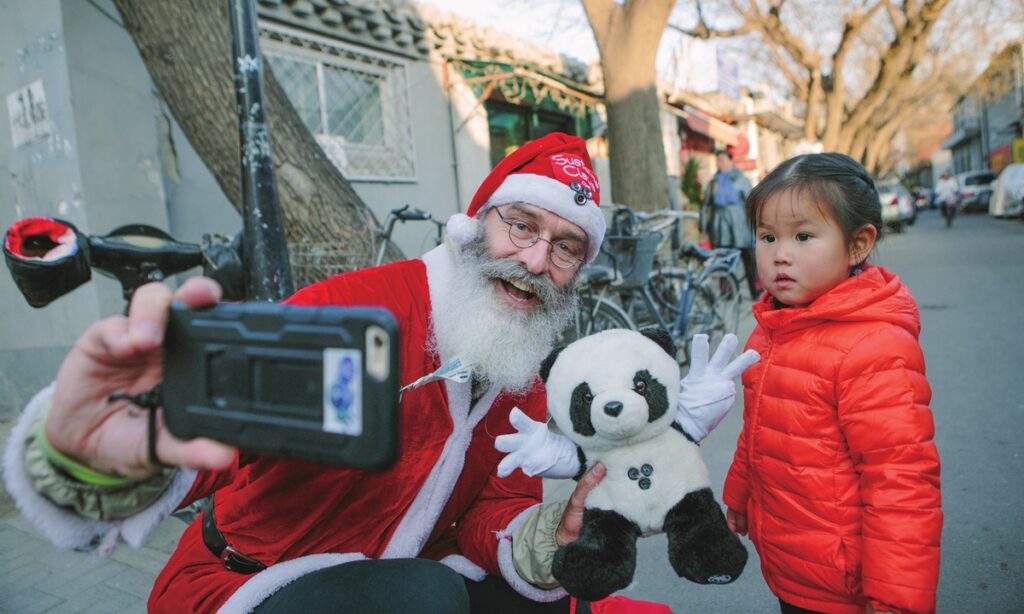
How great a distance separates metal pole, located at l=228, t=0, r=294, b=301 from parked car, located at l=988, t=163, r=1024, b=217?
75.7ft

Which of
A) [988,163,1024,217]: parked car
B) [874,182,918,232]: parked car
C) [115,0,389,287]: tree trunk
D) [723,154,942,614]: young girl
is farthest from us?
[988,163,1024,217]: parked car

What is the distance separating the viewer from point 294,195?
3229 mm

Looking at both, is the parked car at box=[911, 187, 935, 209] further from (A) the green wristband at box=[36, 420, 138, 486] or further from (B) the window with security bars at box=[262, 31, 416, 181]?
(A) the green wristband at box=[36, 420, 138, 486]

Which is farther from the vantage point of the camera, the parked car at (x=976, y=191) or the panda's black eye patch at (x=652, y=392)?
the parked car at (x=976, y=191)

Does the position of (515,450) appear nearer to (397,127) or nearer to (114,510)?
(114,510)

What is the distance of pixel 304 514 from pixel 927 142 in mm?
88015

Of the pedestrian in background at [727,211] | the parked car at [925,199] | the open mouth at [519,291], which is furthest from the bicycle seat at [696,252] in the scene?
the parked car at [925,199]

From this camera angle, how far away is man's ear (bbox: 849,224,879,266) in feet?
5.19

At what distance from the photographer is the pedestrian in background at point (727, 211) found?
780 cm

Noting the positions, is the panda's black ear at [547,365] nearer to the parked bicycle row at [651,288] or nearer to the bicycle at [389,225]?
the bicycle at [389,225]

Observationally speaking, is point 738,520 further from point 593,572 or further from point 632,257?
point 632,257

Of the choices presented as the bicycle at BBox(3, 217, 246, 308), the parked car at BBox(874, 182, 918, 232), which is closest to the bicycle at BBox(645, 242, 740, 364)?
the bicycle at BBox(3, 217, 246, 308)

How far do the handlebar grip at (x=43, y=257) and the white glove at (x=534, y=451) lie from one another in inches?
59.0

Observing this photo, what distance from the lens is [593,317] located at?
4.61 meters
